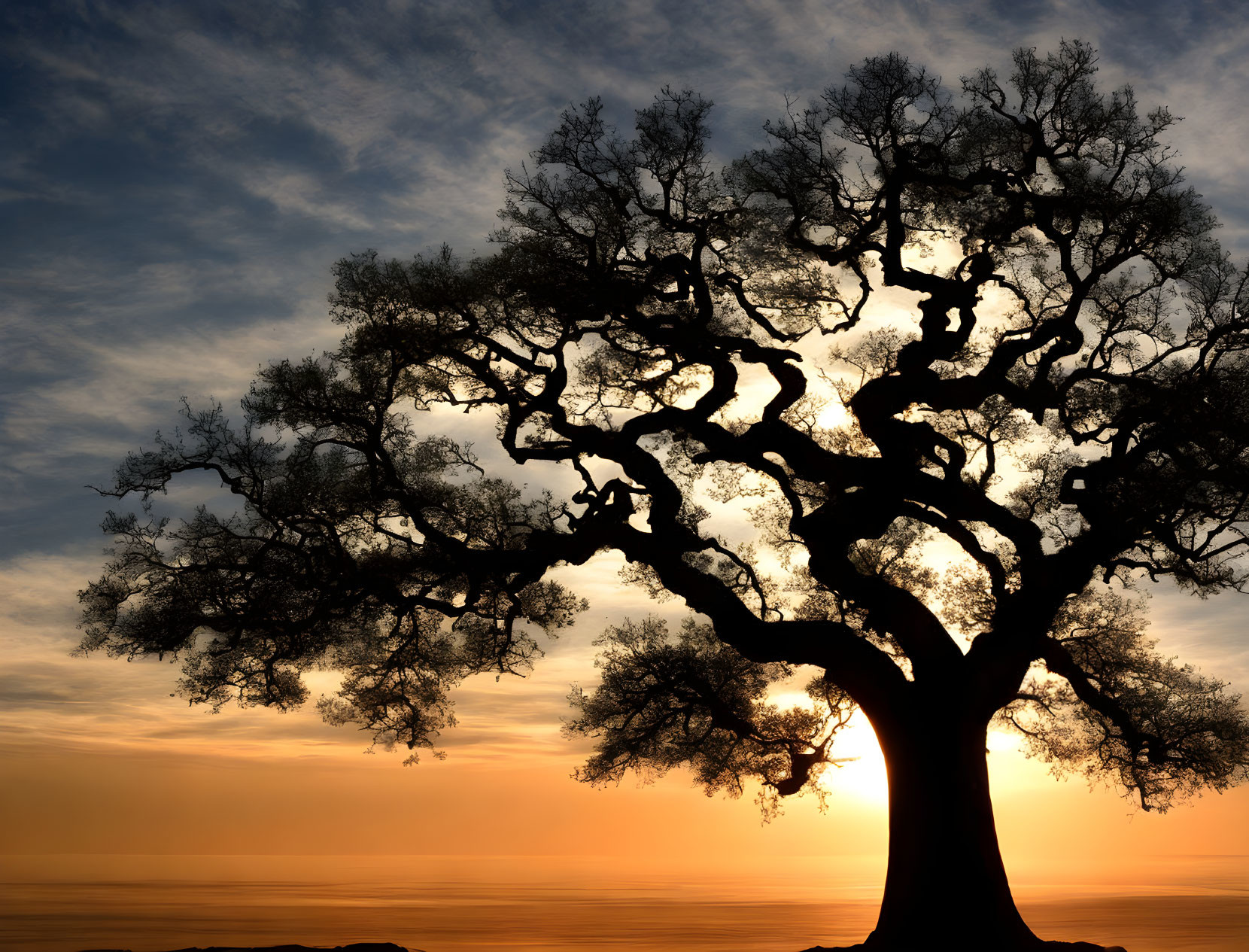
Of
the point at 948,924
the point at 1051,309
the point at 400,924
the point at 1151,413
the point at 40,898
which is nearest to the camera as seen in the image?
the point at 948,924

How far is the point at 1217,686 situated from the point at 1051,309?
25.9 ft

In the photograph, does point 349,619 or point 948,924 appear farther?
point 349,619

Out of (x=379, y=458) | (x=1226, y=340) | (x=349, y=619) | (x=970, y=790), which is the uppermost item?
(x=1226, y=340)

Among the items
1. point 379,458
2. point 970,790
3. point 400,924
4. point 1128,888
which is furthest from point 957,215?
point 1128,888

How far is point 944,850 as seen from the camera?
15.9m

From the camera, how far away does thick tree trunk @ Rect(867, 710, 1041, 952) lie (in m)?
15.5

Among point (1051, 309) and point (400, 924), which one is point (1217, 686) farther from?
point (400, 924)

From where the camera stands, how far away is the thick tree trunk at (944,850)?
15461 millimetres

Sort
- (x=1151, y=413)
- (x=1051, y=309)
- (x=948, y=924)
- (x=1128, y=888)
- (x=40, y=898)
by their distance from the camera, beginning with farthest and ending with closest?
(x=1128, y=888) → (x=40, y=898) → (x=1051, y=309) → (x=1151, y=413) → (x=948, y=924)

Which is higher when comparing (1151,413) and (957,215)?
(957,215)

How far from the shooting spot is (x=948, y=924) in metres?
15.4

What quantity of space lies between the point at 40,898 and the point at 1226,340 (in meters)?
45.2

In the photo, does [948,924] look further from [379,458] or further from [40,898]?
[40,898]

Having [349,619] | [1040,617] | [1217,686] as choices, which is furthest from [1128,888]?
[349,619]
